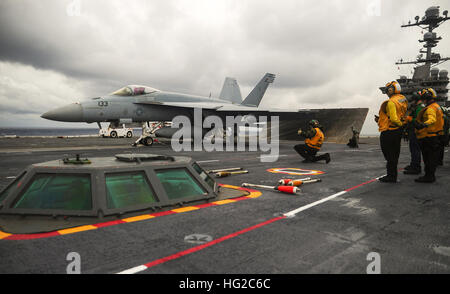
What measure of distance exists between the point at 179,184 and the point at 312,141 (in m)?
8.61

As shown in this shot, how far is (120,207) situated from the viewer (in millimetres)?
4438

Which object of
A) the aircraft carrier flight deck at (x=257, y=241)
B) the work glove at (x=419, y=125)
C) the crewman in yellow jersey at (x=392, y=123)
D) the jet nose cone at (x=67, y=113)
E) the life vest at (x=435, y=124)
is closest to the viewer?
the aircraft carrier flight deck at (x=257, y=241)

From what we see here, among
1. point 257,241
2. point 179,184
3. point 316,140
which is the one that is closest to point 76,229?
point 179,184

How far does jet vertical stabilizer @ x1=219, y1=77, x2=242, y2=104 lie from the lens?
116 ft

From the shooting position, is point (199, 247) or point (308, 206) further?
point (308, 206)

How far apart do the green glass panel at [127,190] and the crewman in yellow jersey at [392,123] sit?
6910mm

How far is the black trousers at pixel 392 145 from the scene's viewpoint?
7.87m

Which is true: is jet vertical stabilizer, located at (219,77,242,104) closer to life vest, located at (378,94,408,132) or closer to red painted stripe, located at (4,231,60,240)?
life vest, located at (378,94,408,132)

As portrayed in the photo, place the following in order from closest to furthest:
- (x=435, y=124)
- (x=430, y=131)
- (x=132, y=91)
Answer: (x=435, y=124)
(x=430, y=131)
(x=132, y=91)

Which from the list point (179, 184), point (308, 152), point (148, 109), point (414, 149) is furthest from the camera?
point (148, 109)

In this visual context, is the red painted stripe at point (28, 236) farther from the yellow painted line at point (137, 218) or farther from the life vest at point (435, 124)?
the life vest at point (435, 124)

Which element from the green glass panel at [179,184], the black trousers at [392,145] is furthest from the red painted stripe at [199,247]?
the black trousers at [392,145]

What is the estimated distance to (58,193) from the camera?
431 cm

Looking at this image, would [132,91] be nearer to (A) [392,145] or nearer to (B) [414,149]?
(A) [392,145]
